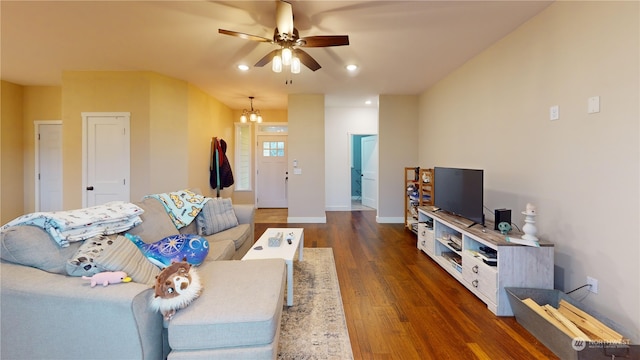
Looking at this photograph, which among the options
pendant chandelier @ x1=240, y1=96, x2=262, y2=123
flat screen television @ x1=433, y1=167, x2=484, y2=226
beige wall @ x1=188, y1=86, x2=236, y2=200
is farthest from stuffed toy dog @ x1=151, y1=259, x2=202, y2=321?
pendant chandelier @ x1=240, y1=96, x2=262, y2=123

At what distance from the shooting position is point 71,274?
4.46 ft

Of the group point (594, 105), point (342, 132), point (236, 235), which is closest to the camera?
point (594, 105)

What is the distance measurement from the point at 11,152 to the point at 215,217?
4805 millimetres

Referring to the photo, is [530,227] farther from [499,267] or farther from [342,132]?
[342,132]

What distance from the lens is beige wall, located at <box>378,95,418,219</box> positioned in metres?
5.40

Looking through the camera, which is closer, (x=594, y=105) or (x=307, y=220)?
(x=594, y=105)

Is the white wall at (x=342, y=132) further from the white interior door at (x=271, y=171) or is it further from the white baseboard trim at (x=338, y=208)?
the white interior door at (x=271, y=171)

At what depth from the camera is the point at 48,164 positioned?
496cm

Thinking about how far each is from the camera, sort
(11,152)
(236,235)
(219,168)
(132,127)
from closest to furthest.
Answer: (236,235) → (132,127) → (11,152) → (219,168)

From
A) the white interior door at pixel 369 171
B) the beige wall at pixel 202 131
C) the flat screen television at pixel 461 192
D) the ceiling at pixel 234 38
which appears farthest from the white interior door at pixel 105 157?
the white interior door at pixel 369 171

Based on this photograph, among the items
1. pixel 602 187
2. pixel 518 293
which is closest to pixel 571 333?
pixel 518 293

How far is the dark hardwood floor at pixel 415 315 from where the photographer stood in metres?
1.74

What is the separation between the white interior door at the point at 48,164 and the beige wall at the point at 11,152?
26cm

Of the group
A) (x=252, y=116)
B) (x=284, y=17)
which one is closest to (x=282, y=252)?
(x=284, y=17)
